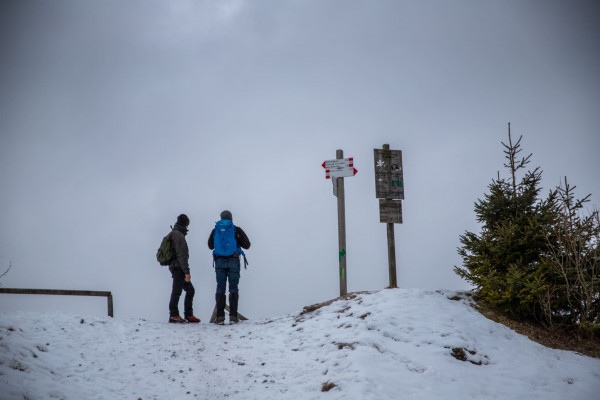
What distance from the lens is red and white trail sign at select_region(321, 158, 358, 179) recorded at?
384 inches

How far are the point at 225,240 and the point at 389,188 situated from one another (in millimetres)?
4517

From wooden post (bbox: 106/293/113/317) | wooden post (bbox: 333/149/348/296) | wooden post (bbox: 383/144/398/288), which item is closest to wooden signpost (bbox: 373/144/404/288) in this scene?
wooden post (bbox: 383/144/398/288)

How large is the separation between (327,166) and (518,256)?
496 centimetres

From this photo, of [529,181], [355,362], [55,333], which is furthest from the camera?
[529,181]

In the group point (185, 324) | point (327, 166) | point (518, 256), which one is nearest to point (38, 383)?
point (185, 324)

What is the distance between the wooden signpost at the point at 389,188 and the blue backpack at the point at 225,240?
3.84 metres

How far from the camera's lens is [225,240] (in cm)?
892

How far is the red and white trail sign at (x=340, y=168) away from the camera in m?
9.77

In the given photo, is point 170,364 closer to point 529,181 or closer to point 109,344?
point 109,344

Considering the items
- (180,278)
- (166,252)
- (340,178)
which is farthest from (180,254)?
(340,178)

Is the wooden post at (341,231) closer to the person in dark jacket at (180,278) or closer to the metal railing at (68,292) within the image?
the person in dark jacket at (180,278)

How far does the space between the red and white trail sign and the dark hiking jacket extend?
13.5 feet

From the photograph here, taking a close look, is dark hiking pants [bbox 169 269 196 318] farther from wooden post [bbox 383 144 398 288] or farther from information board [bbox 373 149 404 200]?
information board [bbox 373 149 404 200]

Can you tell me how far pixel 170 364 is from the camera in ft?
20.0
